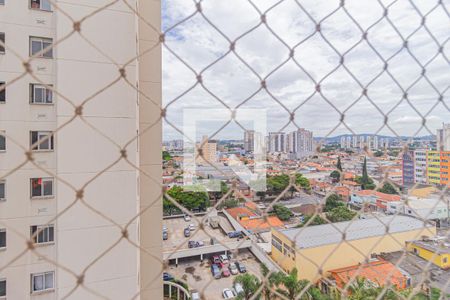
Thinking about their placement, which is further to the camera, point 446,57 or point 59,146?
point 59,146

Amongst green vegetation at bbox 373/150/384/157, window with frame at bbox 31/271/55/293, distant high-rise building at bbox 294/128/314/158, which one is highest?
distant high-rise building at bbox 294/128/314/158

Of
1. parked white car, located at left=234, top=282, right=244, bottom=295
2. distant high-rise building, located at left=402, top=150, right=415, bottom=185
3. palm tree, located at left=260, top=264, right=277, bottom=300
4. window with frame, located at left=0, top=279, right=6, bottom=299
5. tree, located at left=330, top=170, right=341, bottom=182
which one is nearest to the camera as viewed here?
palm tree, located at left=260, top=264, right=277, bottom=300

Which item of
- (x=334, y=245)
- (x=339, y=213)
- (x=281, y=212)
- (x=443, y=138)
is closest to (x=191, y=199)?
(x=281, y=212)

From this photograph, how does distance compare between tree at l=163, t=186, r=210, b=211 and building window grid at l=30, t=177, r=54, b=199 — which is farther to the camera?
building window grid at l=30, t=177, r=54, b=199

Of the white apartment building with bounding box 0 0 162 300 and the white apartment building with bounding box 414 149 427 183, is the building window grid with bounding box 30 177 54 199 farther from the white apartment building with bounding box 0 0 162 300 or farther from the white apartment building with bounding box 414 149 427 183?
the white apartment building with bounding box 414 149 427 183

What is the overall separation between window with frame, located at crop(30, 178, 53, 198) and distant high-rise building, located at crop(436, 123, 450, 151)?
1.95 metres

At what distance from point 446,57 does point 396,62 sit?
15cm

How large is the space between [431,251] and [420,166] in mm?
244

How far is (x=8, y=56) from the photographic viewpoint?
148 centimetres

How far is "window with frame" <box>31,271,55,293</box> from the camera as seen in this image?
171cm

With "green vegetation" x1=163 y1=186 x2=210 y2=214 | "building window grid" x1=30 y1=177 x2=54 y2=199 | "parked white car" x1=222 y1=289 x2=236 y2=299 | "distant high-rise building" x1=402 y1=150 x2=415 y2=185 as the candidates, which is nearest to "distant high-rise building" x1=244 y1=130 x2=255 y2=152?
"distant high-rise building" x1=402 y1=150 x2=415 y2=185

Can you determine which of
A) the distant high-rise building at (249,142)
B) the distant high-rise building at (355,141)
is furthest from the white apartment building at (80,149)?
the distant high-rise building at (355,141)

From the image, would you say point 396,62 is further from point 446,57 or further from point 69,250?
point 69,250

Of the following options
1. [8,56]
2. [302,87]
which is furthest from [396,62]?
[8,56]
